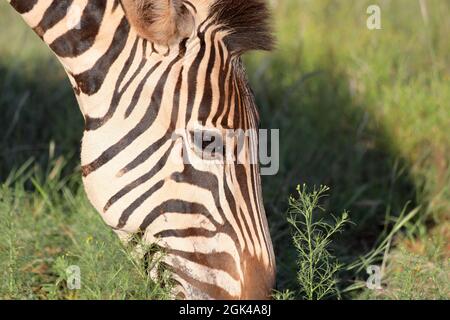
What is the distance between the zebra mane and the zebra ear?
133 millimetres

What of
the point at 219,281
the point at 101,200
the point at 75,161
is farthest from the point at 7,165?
the point at 219,281

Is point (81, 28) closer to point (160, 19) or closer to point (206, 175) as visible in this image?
point (160, 19)

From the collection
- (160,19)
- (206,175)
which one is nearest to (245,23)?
(160,19)

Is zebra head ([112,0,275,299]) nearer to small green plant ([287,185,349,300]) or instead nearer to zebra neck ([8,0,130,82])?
zebra neck ([8,0,130,82])

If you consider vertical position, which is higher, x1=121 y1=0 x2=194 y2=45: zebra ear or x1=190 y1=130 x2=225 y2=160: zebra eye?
x1=121 y1=0 x2=194 y2=45: zebra ear

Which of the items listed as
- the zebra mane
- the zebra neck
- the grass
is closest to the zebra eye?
the zebra mane

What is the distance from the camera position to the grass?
3791 millimetres

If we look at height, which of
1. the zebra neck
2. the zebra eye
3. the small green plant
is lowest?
the small green plant

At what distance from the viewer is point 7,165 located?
204 inches

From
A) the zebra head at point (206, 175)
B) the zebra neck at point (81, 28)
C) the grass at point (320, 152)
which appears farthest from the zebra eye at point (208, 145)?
the grass at point (320, 152)

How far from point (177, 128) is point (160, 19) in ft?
1.32

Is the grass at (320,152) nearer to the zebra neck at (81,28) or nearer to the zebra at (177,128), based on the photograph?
the zebra at (177,128)

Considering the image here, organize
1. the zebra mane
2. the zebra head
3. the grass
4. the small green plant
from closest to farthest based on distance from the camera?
1. the zebra head
2. the zebra mane
3. the small green plant
4. the grass
